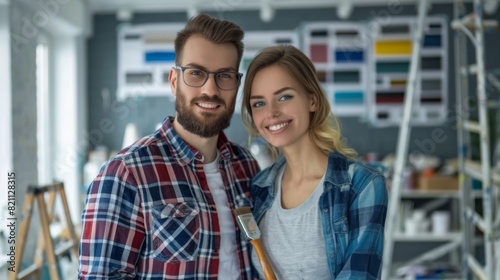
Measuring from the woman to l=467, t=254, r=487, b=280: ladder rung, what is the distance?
1.40m

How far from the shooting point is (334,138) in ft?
5.10

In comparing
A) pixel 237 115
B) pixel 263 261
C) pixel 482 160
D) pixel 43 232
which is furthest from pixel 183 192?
pixel 237 115

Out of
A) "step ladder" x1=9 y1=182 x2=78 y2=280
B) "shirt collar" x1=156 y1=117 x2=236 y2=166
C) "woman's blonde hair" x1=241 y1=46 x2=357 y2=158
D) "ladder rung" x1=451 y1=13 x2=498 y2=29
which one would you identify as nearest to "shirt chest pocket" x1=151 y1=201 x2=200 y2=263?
"shirt collar" x1=156 y1=117 x2=236 y2=166

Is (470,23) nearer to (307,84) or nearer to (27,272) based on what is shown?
(307,84)

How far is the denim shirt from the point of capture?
136cm

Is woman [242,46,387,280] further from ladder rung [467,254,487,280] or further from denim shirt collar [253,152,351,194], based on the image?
ladder rung [467,254,487,280]

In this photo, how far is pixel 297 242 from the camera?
145cm

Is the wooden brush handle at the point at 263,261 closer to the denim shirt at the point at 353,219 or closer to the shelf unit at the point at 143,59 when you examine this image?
the denim shirt at the point at 353,219

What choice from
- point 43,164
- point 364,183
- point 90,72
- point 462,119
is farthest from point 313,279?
point 90,72

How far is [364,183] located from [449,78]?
3656 millimetres

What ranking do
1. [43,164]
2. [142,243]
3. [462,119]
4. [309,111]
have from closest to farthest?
[142,243] → [309,111] → [462,119] → [43,164]

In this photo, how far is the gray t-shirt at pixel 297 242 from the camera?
1.43m

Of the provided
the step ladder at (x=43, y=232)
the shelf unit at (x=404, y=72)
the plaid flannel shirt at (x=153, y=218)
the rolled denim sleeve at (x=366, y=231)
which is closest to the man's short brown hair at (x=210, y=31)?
the plaid flannel shirt at (x=153, y=218)

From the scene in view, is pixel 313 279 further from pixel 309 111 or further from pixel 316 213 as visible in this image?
pixel 309 111
